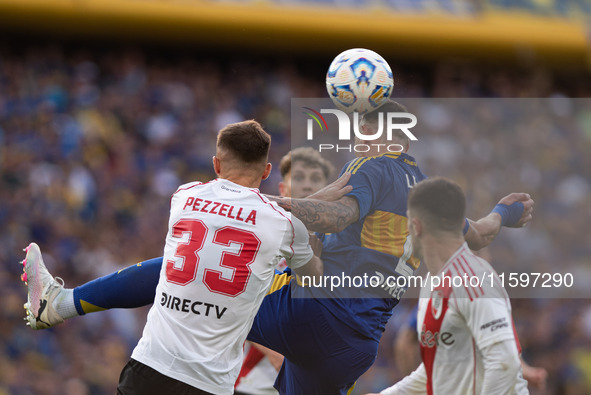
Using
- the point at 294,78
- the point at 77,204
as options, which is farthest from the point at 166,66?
the point at 77,204

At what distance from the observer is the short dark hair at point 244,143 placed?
4730 millimetres

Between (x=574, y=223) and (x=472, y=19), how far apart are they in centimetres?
593

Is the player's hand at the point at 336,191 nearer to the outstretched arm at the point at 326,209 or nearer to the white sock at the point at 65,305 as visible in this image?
the outstretched arm at the point at 326,209

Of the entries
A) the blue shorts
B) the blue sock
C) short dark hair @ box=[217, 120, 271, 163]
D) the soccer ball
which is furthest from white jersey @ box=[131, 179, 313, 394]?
the soccer ball

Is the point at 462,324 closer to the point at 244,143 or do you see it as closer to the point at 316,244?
the point at 316,244

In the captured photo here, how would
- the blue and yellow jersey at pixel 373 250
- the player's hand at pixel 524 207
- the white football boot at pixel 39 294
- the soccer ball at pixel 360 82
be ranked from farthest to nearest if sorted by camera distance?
the player's hand at pixel 524 207
the soccer ball at pixel 360 82
the blue and yellow jersey at pixel 373 250
the white football boot at pixel 39 294

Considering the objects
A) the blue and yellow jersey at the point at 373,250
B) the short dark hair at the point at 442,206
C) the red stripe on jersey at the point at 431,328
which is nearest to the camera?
the red stripe on jersey at the point at 431,328

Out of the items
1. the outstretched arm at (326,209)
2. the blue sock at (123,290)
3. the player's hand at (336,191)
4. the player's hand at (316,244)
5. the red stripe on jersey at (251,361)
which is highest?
the player's hand at (336,191)

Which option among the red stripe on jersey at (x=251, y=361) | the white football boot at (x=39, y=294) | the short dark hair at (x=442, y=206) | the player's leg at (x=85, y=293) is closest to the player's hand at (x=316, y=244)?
the short dark hair at (x=442, y=206)

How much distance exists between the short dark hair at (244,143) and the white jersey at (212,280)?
197mm

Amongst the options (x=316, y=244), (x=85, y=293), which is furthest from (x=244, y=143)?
(x=85, y=293)

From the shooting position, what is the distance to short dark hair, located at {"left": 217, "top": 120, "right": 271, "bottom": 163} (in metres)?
4.73

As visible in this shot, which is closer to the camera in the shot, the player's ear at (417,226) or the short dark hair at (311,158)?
the player's ear at (417,226)

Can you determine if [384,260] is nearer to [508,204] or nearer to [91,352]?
[508,204]
